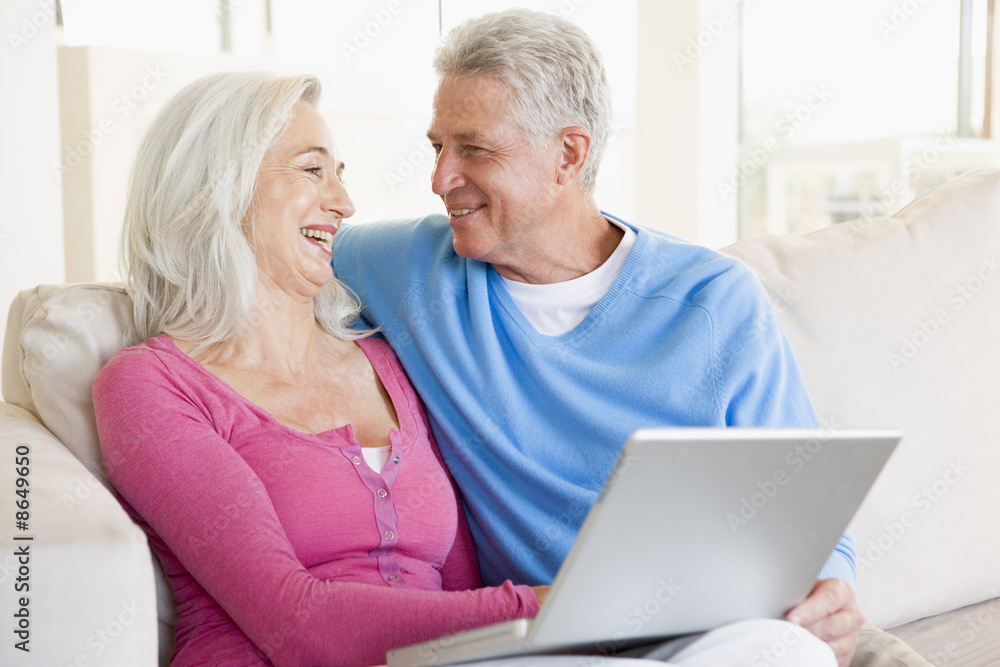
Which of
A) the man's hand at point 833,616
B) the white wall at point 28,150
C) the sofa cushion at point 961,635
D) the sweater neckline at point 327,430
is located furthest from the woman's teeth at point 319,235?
the white wall at point 28,150

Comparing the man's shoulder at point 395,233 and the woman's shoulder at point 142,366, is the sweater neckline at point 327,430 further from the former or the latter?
the man's shoulder at point 395,233

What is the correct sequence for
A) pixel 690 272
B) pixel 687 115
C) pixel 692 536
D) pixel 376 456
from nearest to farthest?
pixel 692 536 → pixel 376 456 → pixel 690 272 → pixel 687 115

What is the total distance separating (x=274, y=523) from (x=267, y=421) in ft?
0.65

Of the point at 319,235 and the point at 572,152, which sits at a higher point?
the point at 572,152

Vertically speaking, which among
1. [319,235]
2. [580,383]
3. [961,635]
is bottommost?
[961,635]

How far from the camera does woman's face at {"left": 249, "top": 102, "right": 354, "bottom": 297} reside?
1433 mm

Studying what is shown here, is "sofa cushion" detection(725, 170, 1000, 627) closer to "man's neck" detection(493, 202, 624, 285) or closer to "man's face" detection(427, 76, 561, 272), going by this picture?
"man's neck" detection(493, 202, 624, 285)

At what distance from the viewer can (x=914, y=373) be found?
5.19 ft

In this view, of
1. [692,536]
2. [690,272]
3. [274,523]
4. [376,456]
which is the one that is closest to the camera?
[692,536]

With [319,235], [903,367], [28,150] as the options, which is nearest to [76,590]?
[319,235]

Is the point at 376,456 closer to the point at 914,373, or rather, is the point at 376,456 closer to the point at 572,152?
the point at 572,152

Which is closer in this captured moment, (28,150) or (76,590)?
(76,590)

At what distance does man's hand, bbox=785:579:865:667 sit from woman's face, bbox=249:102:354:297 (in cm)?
83

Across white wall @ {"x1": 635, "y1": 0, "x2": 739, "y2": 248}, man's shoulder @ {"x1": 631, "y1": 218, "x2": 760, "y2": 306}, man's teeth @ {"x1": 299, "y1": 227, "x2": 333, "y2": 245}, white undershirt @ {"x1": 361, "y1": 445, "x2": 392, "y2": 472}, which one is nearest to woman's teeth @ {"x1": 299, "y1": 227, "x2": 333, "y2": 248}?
man's teeth @ {"x1": 299, "y1": 227, "x2": 333, "y2": 245}
